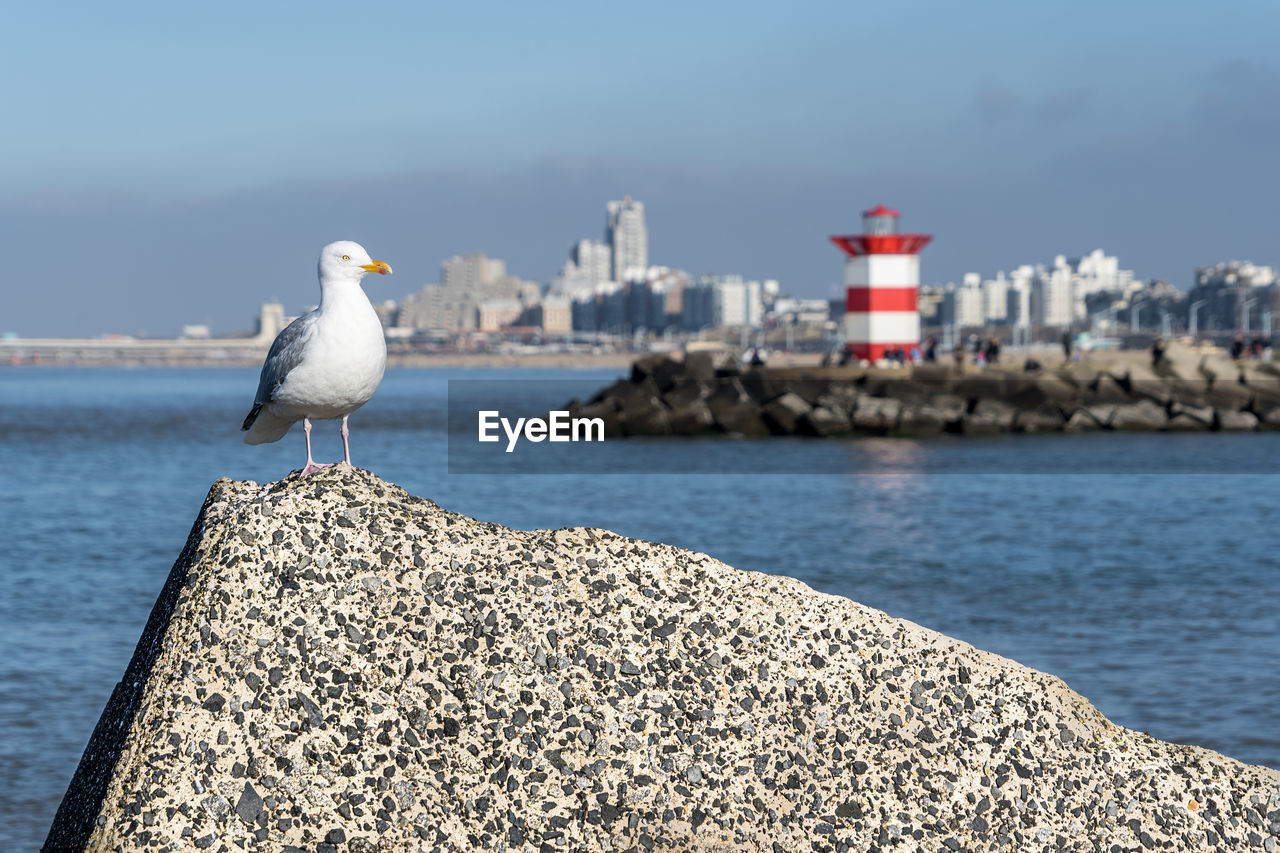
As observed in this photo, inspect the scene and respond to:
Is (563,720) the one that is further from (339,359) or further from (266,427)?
(266,427)

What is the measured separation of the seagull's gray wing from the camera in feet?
12.6

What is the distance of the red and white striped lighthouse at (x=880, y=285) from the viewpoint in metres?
36.9

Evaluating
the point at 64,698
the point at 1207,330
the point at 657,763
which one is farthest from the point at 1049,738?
the point at 1207,330

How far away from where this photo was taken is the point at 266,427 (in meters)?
4.18

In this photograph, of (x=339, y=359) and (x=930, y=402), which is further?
(x=930, y=402)

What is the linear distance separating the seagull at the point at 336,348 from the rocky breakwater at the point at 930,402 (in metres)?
33.1

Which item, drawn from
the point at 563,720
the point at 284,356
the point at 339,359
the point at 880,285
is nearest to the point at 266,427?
the point at 284,356

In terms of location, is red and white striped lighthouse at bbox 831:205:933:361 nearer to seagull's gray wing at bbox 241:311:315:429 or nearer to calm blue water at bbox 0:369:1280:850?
calm blue water at bbox 0:369:1280:850

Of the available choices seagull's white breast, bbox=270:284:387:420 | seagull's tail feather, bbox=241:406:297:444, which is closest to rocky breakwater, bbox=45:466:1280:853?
seagull's white breast, bbox=270:284:387:420

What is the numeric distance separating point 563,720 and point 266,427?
4.95ft

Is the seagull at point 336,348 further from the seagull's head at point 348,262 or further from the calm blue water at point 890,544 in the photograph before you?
the calm blue water at point 890,544

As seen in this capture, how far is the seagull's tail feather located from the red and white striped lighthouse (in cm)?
3359

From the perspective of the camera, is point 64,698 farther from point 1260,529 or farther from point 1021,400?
point 1021,400

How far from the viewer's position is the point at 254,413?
4316 mm
